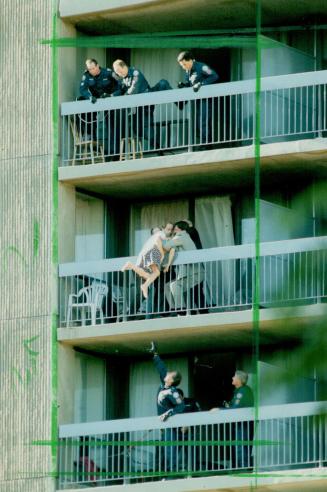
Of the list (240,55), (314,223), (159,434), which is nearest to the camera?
(314,223)

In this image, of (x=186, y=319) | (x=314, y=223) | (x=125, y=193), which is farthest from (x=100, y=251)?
(x=314, y=223)

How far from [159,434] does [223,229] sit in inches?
117

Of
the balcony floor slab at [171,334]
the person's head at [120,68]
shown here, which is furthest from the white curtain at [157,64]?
the balcony floor slab at [171,334]

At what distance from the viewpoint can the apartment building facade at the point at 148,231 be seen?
2097 cm

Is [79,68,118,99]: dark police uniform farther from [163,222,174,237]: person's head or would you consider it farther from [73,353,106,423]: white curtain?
[73,353,106,423]: white curtain

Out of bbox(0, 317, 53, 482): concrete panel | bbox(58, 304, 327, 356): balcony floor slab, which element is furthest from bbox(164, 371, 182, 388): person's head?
bbox(0, 317, 53, 482): concrete panel

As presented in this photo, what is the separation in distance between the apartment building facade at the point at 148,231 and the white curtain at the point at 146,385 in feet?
0.08

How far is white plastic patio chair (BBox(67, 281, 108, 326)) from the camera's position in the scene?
22016 mm

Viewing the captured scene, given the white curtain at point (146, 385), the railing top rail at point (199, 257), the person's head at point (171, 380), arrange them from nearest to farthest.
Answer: the railing top rail at point (199, 257) → the person's head at point (171, 380) → the white curtain at point (146, 385)

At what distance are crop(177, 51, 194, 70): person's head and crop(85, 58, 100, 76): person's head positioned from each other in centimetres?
113

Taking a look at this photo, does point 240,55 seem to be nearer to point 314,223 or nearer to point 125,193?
point 125,193

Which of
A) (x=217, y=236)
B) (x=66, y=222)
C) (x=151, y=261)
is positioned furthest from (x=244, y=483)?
(x=66, y=222)

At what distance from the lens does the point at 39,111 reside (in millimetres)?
22719

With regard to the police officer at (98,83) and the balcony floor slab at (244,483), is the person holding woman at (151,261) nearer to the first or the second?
the police officer at (98,83)
